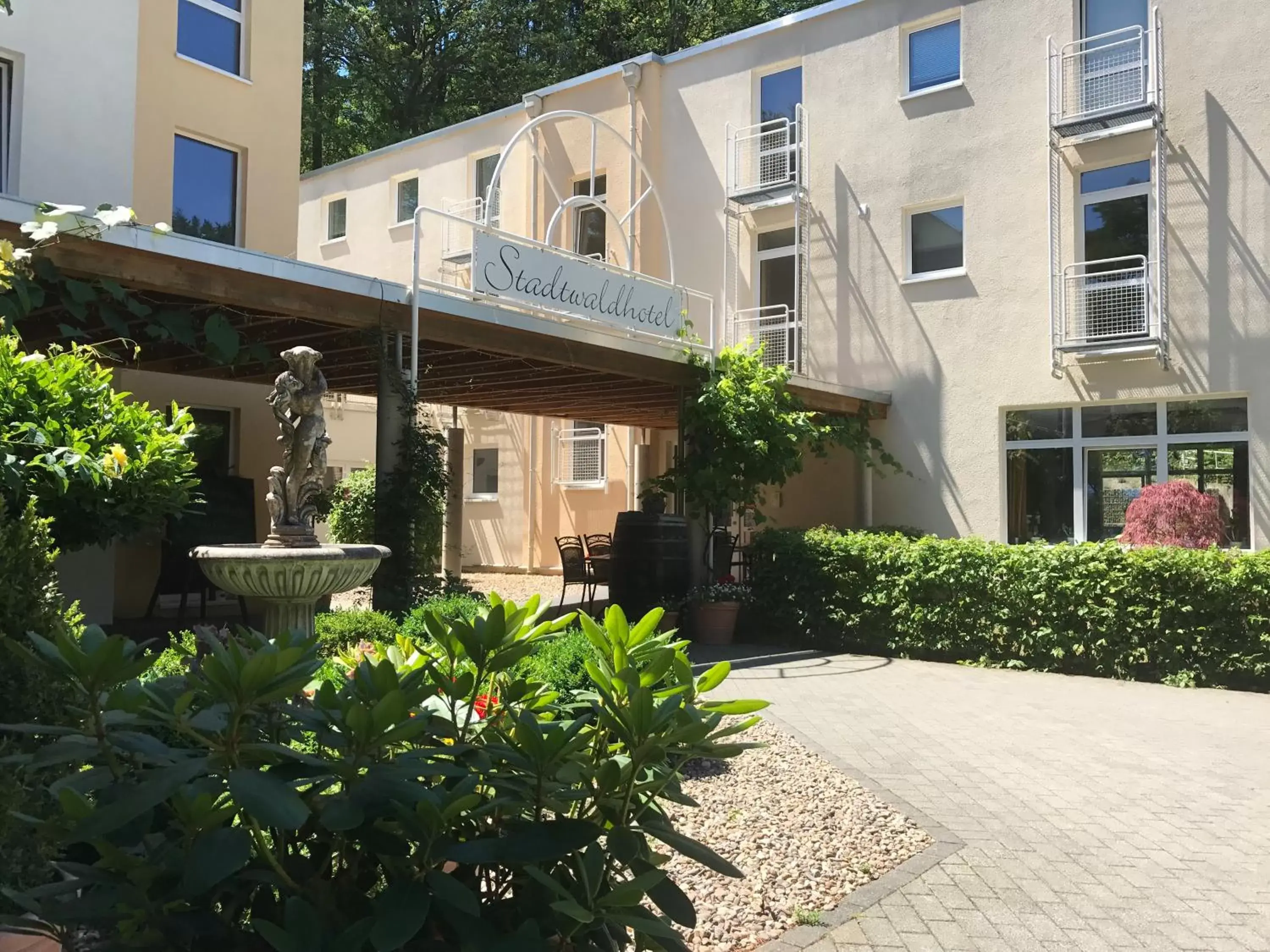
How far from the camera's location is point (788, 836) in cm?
442

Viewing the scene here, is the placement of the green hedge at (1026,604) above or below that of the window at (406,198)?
below

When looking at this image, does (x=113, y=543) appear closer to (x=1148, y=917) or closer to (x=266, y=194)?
(x=266, y=194)

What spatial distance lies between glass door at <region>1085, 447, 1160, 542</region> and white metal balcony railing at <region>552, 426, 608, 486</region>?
324 inches

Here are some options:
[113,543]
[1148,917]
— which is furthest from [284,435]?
[1148,917]

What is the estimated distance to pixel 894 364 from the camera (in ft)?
45.4

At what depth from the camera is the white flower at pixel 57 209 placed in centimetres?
404

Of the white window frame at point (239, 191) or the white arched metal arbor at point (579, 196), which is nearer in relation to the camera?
the white arched metal arbor at point (579, 196)

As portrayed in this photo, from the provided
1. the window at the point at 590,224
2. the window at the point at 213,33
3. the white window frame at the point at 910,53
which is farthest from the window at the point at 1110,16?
the window at the point at 213,33

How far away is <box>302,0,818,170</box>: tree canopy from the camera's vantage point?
25.0m

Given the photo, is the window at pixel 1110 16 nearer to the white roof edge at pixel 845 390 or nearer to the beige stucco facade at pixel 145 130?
the white roof edge at pixel 845 390

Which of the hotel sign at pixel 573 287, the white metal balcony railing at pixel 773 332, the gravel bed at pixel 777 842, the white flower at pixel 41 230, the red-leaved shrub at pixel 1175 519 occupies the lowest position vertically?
the gravel bed at pixel 777 842

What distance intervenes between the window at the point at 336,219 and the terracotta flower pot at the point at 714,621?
14.1 m

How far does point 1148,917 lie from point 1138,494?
9308 millimetres

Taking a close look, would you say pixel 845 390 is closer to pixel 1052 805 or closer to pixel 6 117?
pixel 1052 805
